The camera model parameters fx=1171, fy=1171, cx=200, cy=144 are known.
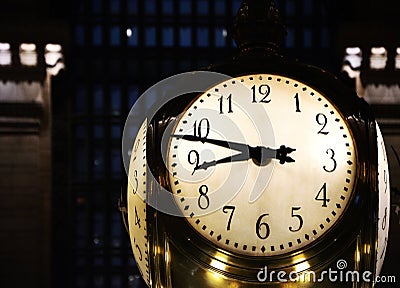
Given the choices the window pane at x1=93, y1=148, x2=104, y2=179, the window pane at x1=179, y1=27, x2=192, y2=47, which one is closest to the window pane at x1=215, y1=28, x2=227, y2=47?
the window pane at x1=179, y1=27, x2=192, y2=47

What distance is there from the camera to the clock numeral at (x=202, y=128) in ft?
3.85

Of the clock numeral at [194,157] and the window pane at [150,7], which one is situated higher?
the window pane at [150,7]

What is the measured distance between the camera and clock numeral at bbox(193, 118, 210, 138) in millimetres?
1173

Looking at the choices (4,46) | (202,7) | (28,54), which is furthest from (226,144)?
(202,7)

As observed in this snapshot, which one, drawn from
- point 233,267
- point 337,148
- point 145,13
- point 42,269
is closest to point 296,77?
point 337,148

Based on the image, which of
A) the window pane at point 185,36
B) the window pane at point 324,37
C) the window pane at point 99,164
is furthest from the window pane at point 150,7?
the window pane at point 324,37

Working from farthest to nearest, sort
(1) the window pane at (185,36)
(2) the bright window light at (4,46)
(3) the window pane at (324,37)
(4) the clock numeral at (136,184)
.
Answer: (3) the window pane at (324,37), (1) the window pane at (185,36), (2) the bright window light at (4,46), (4) the clock numeral at (136,184)

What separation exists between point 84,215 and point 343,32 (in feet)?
17.1

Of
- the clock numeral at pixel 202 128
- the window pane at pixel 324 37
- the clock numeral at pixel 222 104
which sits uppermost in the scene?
the window pane at pixel 324 37

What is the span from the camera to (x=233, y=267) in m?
1.14

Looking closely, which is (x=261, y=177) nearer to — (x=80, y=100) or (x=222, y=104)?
(x=222, y=104)

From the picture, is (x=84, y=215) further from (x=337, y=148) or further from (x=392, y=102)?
(x=337, y=148)

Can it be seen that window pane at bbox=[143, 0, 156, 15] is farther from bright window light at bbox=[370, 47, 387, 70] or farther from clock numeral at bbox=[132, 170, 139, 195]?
clock numeral at bbox=[132, 170, 139, 195]

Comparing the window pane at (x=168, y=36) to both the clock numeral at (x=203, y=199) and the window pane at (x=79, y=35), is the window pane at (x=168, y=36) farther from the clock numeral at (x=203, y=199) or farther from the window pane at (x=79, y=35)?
the clock numeral at (x=203, y=199)
